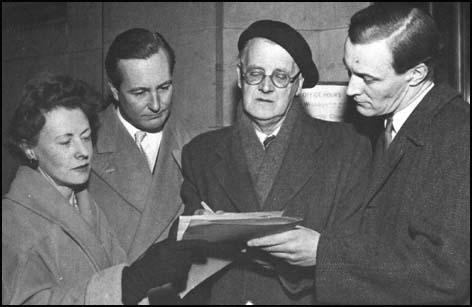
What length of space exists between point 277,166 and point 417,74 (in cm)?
81

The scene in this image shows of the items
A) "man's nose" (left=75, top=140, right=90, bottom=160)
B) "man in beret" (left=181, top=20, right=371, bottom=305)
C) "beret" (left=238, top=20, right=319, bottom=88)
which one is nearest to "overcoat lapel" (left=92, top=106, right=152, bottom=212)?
"man in beret" (left=181, top=20, right=371, bottom=305)

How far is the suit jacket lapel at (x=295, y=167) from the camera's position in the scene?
2.58 metres

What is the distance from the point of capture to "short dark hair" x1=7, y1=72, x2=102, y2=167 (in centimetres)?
244

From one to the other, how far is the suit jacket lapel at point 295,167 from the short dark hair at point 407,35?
0.61 m

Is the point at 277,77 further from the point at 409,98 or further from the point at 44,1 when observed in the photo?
the point at 44,1

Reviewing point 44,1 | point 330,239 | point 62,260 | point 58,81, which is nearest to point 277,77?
point 330,239

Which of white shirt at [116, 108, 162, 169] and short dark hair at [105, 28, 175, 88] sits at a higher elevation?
short dark hair at [105, 28, 175, 88]

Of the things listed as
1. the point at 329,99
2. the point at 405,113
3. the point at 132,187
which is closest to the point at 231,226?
the point at 405,113

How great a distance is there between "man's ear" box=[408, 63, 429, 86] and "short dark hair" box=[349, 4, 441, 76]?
0.8 inches

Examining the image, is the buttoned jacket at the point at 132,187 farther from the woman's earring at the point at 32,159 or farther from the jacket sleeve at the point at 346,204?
the jacket sleeve at the point at 346,204

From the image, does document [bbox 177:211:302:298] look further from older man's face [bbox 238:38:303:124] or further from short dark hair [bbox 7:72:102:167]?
short dark hair [bbox 7:72:102:167]

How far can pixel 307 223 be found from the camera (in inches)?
101

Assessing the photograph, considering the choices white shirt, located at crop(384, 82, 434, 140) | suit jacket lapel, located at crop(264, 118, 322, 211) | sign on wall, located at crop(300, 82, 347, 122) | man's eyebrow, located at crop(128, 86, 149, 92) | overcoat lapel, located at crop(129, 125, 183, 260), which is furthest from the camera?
sign on wall, located at crop(300, 82, 347, 122)

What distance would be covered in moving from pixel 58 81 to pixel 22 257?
873 millimetres
